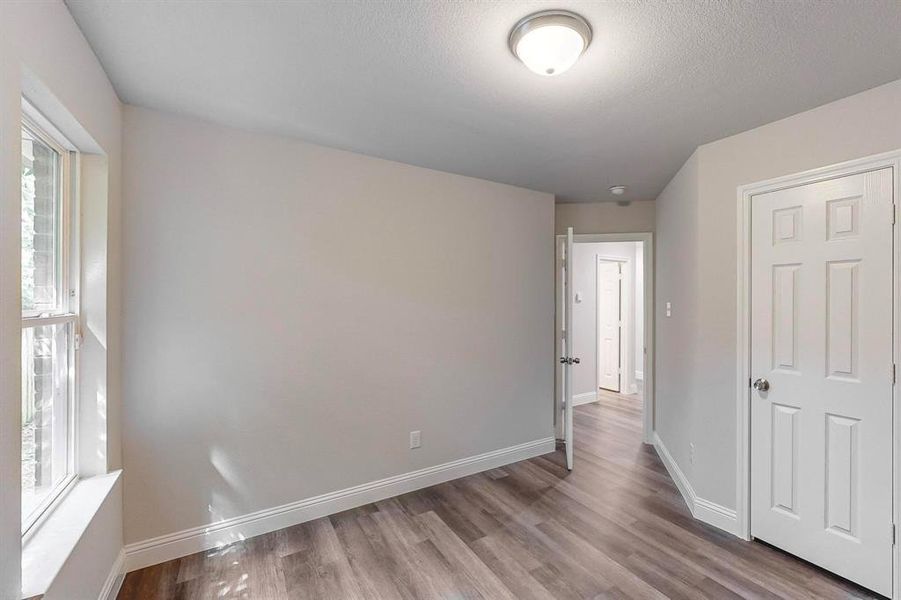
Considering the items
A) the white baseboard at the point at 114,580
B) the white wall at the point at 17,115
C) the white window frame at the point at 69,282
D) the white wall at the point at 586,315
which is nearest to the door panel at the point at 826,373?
the white wall at the point at 586,315

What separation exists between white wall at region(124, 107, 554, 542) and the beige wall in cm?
86

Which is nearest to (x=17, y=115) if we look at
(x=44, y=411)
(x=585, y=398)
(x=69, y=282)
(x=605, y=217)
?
(x=69, y=282)

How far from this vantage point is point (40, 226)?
1.59 m

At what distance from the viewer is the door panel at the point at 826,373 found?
1906mm

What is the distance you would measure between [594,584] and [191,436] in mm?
2296

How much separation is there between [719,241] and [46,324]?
11.3 feet

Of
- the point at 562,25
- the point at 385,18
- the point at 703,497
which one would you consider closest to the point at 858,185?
the point at 562,25

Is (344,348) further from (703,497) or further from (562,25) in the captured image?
(703,497)

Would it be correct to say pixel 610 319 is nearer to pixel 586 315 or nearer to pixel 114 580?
pixel 586 315

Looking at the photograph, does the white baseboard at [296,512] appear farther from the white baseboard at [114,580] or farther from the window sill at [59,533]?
the window sill at [59,533]

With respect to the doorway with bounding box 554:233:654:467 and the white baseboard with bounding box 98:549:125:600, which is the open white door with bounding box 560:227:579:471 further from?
the white baseboard with bounding box 98:549:125:600

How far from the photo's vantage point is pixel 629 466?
3434 millimetres

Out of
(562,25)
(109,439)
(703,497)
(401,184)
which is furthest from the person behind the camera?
(401,184)

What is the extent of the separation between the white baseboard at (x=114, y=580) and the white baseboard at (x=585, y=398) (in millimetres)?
4748
